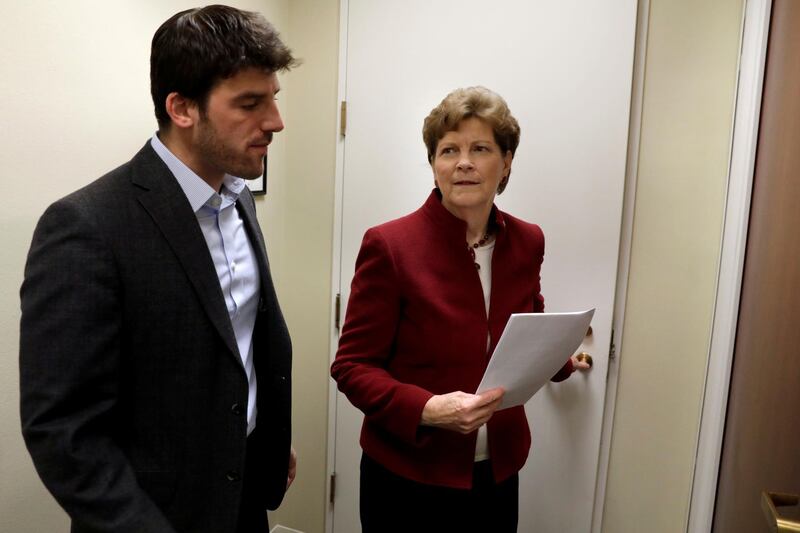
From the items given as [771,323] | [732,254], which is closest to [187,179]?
[771,323]

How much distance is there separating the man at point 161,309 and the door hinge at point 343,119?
1.00 m

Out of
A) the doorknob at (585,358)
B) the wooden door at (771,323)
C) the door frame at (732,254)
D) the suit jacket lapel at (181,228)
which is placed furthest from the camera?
the doorknob at (585,358)

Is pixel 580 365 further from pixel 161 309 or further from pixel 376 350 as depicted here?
pixel 161 309

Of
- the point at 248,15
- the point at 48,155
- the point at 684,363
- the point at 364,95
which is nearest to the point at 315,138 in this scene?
the point at 364,95

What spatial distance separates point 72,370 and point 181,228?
274 mm

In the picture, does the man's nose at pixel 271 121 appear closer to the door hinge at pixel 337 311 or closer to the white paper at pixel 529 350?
the white paper at pixel 529 350

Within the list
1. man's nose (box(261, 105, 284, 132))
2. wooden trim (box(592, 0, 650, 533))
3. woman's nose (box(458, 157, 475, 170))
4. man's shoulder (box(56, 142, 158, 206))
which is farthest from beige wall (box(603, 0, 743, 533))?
man's shoulder (box(56, 142, 158, 206))

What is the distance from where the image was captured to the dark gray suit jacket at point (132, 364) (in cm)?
82

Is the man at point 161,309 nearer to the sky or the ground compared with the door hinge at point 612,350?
nearer to the sky

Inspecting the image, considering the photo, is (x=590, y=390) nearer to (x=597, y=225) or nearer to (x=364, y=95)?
(x=597, y=225)

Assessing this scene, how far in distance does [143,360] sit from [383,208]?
4.07ft

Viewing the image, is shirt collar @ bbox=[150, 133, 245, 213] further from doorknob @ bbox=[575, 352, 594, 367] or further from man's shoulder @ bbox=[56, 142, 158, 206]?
doorknob @ bbox=[575, 352, 594, 367]

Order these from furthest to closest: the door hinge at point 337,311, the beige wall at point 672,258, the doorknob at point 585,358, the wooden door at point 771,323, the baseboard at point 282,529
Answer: the baseboard at point 282,529 → the door hinge at point 337,311 → the doorknob at point 585,358 → the beige wall at point 672,258 → the wooden door at point 771,323

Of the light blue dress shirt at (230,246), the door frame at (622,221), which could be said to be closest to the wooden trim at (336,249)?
the door frame at (622,221)
